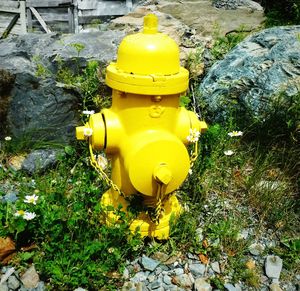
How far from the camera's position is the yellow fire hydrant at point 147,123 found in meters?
2.16

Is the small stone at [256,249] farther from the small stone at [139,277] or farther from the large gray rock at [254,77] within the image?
the large gray rock at [254,77]

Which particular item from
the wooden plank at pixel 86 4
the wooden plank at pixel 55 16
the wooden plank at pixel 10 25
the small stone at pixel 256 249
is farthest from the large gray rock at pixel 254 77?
the wooden plank at pixel 10 25

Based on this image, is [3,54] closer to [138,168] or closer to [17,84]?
[17,84]

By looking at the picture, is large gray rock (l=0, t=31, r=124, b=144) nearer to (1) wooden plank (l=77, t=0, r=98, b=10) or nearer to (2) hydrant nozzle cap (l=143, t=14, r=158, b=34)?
(2) hydrant nozzle cap (l=143, t=14, r=158, b=34)

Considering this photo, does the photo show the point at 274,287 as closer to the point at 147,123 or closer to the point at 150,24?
the point at 147,123

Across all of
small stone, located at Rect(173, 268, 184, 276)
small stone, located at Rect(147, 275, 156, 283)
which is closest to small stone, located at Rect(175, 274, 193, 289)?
small stone, located at Rect(173, 268, 184, 276)

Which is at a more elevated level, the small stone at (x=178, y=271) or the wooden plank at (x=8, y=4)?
the small stone at (x=178, y=271)

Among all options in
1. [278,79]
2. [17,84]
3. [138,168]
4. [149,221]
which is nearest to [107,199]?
[149,221]

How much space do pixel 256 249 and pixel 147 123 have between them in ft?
3.43

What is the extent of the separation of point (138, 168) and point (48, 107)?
154 centimetres

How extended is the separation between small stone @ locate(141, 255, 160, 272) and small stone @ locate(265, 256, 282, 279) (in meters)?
0.64

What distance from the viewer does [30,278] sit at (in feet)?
7.32

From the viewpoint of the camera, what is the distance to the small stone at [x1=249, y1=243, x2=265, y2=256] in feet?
8.28

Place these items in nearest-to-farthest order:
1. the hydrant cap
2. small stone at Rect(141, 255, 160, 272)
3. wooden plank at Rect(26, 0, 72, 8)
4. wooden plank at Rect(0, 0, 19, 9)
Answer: the hydrant cap → small stone at Rect(141, 255, 160, 272) → wooden plank at Rect(26, 0, 72, 8) → wooden plank at Rect(0, 0, 19, 9)
